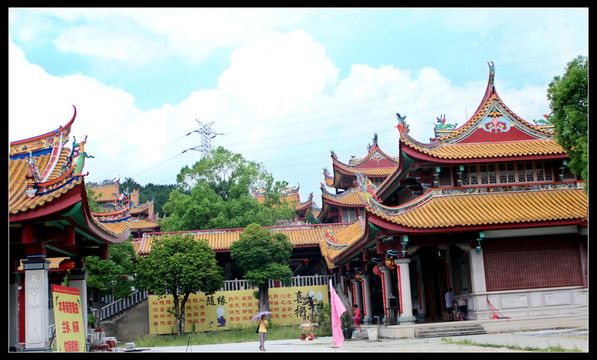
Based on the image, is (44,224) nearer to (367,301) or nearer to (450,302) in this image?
(450,302)

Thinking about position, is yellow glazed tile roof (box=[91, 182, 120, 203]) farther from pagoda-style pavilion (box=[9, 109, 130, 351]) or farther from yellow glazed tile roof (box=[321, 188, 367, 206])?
pagoda-style pavilion (box=[9, 109, 130, 351])

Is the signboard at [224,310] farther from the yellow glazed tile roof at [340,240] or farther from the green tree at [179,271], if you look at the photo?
the yellow glazed tile roof at [340,240]

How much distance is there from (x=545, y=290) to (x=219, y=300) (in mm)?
18196

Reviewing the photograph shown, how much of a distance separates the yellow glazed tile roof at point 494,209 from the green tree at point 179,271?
1326cm

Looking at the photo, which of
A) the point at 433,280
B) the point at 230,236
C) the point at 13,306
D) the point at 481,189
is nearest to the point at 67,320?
the point at 13,306

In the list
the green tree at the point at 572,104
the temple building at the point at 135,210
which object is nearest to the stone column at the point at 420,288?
the green tree at the point at 572,104

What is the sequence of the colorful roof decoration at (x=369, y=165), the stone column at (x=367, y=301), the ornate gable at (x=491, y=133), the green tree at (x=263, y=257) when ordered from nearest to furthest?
the ornate gable at (x=491, y=133) → the stone column at (x=367, y=301) → the green tree at (x=263, y=257) → the colorful roof decoration at (x=369, y=165)

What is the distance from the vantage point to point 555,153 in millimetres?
21156

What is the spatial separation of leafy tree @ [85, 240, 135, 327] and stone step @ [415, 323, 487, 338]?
1655cm

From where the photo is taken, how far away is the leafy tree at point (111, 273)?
98.4ft

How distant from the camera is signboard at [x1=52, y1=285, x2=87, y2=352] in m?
13.2
